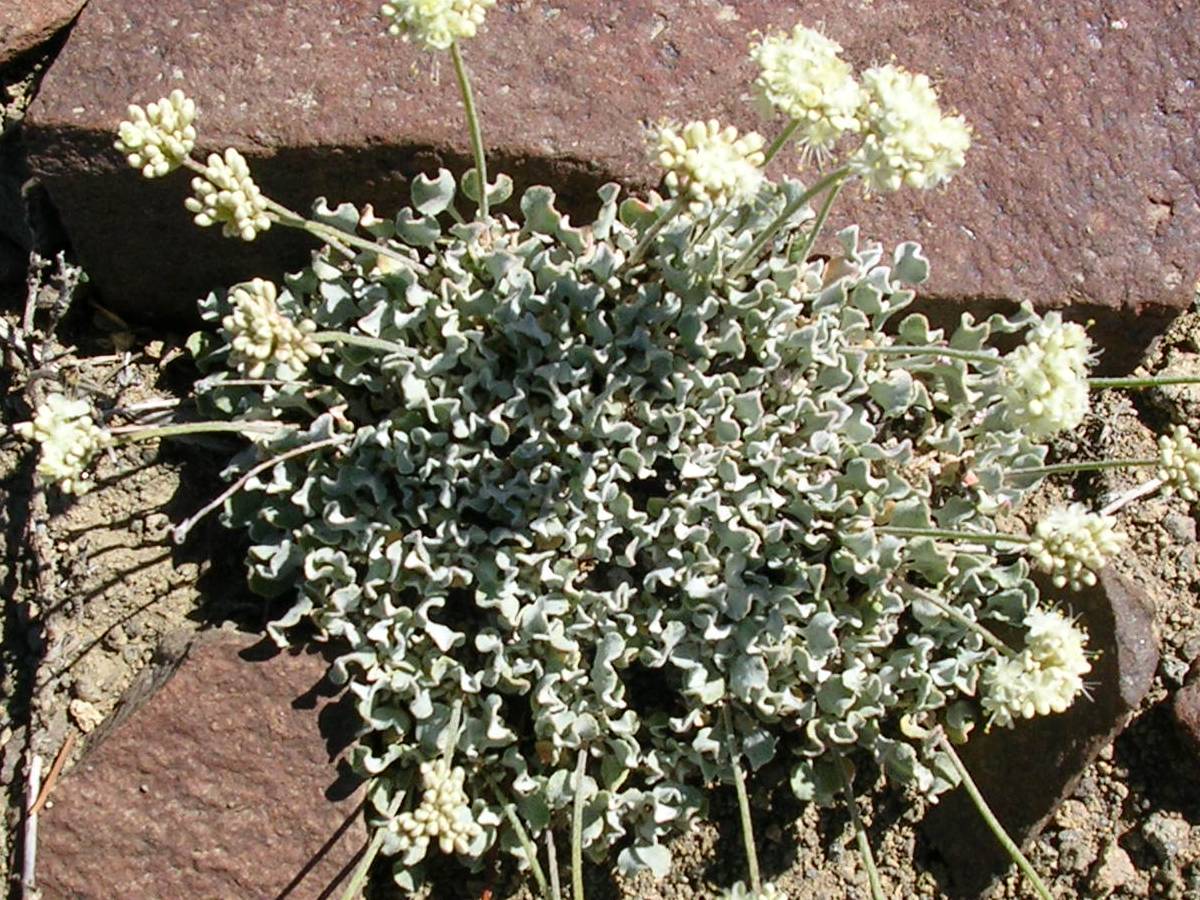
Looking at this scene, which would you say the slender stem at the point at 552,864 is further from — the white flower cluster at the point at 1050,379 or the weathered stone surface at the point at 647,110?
the weathered stone surface at the point at 647,110

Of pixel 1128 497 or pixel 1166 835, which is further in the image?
pixel 1128 497

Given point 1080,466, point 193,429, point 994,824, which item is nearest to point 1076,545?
point 1080,466

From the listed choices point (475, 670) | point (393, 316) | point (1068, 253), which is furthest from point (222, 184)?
point (1068, 253)

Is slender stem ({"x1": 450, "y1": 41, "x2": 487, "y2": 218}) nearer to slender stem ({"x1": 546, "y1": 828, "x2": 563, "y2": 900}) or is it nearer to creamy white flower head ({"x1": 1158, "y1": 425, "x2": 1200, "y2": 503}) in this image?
Result: slender stem ({"x1": 546, "y1": 828, "x2": 563, "y2": 900})

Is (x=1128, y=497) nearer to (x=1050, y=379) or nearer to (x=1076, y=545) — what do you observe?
(x=1076, y=545)

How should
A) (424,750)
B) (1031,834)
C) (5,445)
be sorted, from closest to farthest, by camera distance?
(424,750), (1031,834), (5,445)

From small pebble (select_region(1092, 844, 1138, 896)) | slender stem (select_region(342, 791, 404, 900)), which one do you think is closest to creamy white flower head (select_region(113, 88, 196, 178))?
slender stem (select_region(342, 791, 404, 900))

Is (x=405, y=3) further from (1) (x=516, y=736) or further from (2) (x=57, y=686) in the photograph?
(2) (x=57, y=686)
